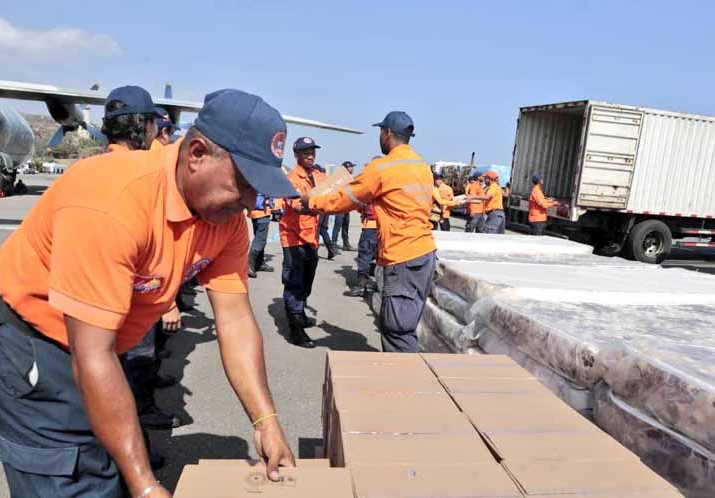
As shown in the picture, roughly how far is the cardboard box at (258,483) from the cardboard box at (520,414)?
0.59 metres

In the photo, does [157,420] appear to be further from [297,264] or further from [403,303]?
[297,264]

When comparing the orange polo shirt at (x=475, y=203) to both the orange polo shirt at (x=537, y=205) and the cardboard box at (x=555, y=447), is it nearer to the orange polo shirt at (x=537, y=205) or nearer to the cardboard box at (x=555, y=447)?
the orange polo shirt at (x=537, y=205)

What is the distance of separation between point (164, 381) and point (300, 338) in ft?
4.86

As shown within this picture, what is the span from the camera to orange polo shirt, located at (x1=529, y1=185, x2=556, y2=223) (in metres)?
10.7

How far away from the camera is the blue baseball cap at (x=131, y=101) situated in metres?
3.47

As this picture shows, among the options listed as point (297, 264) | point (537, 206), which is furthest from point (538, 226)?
point (297, 264)

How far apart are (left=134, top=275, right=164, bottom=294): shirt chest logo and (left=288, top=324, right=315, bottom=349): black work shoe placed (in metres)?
3.77

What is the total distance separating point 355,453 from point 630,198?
12.1m

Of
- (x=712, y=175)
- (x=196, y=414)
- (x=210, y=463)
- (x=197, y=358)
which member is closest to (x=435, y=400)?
(x=210, y=463)

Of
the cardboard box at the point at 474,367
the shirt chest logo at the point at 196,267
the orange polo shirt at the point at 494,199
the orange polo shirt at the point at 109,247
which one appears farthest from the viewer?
the orange polo shirt at the point at 494,199

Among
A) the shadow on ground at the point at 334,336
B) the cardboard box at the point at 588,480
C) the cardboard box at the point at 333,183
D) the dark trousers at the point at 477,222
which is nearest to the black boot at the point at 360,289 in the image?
the shadow on ground at the point at 334,336

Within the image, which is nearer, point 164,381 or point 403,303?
point 403,303

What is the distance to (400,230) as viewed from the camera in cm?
367

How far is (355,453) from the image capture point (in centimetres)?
162
